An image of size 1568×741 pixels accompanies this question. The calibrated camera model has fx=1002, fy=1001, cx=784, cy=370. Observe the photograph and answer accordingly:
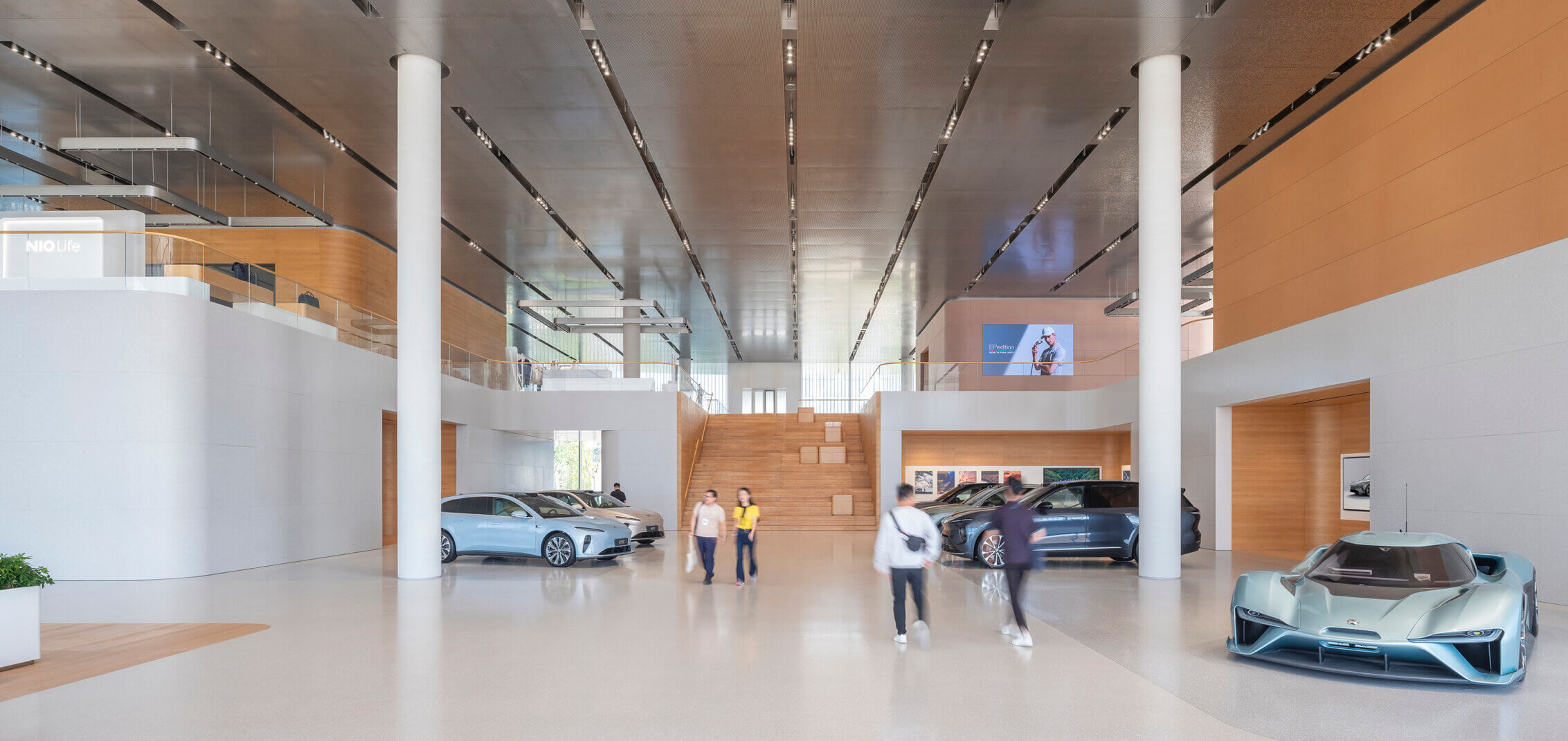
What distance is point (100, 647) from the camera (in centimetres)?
819

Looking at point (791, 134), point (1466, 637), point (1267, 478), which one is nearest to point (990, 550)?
point (1267, 478)

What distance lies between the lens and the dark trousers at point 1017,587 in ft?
27.2

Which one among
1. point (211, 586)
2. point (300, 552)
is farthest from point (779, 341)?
point (211, 586)

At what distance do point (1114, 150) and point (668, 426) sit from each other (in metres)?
12.5

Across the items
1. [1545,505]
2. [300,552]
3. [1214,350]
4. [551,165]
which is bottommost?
[300,552]

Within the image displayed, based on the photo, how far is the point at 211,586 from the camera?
12.7m

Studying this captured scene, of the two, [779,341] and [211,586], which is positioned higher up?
[779,341]

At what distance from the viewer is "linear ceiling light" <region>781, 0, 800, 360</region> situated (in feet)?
44.4

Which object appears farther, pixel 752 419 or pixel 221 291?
pixel 752 419

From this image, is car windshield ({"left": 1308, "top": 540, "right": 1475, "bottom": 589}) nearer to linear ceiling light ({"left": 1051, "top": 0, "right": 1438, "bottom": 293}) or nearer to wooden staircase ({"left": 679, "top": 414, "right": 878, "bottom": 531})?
linear ceiling light ({"left": 1051, "top": 0, "right": 1438, "bottom": 293})

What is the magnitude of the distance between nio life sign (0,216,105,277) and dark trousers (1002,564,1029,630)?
12.7 meters

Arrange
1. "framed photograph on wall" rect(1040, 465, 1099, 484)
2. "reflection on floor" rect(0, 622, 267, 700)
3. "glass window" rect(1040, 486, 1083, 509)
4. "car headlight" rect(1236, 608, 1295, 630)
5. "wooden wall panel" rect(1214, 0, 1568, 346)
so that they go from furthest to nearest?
"framed photograph on wall" rect(1040, 465, 1099, 484) < "glass window" rect(1040, 486, 1083, 509) < "wooden wall panel" rect(1214, 0, 1568, 346) < "car headlight" rect(1236, 608, 1295, 630) < "reflection on floor" rect(0, 622, 267, 700)

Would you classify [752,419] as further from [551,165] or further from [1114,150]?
[1114,150]

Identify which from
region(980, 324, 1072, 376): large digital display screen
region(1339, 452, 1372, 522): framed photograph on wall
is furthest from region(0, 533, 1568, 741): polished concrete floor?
region(980, 324, 1072, 376): large digital display screen
